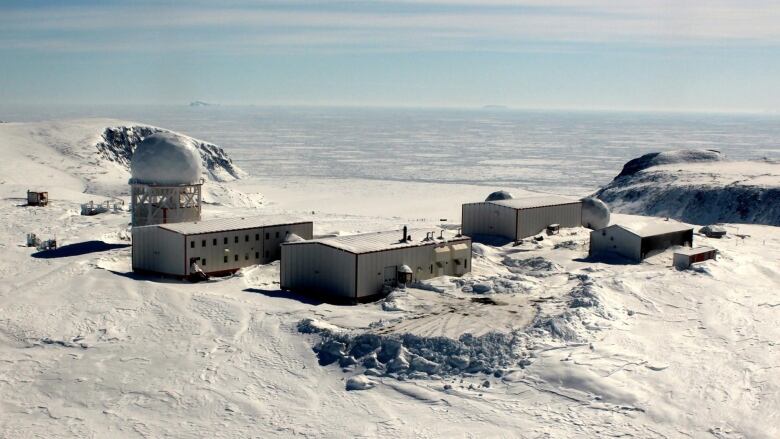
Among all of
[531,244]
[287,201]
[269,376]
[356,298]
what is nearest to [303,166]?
[287,201]

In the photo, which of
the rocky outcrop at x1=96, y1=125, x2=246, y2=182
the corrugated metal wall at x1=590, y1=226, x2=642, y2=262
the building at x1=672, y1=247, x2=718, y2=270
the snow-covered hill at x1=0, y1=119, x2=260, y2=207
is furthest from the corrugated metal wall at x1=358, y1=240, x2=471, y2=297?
the rocky outcrop at x1=96, y1=125, x2=246, y2=182

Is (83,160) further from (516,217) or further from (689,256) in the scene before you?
(689,256)

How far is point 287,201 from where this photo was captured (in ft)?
276

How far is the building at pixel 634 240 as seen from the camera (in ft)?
154

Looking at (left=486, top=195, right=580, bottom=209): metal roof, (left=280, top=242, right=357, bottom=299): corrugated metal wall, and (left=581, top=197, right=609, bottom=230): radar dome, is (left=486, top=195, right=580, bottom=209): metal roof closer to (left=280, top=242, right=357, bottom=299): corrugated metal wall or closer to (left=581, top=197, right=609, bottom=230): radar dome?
(left=581, top=197, right=609, bottom=230): radar dome

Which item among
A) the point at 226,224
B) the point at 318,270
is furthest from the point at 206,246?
the point at 318,270

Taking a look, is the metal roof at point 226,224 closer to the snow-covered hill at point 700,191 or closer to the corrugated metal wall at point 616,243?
the corrugated metal wall at point 616,243

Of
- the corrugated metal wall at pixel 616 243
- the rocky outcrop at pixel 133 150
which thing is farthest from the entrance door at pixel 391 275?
the rocky outcrop at pixel 133 150

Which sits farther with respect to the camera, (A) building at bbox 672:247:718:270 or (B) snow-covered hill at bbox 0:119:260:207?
(B) snow-covered hill at bbox 0:119:260:207

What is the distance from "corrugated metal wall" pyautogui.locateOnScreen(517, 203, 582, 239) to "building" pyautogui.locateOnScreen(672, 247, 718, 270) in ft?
35.2

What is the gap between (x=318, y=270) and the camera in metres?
38.3

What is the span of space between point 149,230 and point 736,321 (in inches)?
1131

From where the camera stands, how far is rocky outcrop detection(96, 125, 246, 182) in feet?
336

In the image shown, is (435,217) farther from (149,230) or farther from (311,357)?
(311,357)
